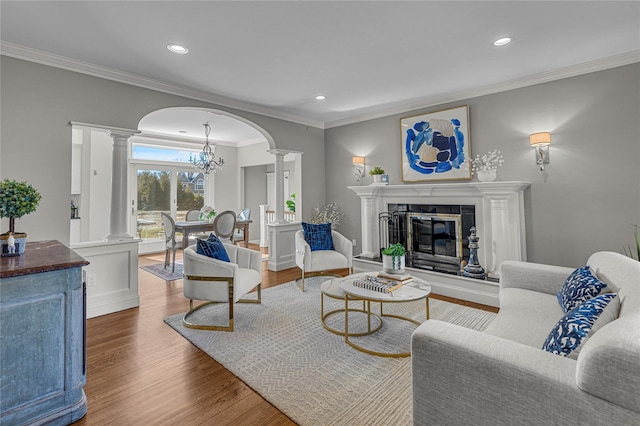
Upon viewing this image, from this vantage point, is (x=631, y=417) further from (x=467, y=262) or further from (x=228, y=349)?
(x=467, y=262)

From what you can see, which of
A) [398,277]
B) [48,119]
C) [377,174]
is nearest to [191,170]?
[48,119]

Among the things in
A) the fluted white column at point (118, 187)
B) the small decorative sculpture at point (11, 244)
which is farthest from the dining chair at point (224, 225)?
Answer: the small decorative sculpture at point (11, 244)

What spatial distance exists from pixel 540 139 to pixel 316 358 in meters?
3.32

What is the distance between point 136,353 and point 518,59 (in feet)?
14.8

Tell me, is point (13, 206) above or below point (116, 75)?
below

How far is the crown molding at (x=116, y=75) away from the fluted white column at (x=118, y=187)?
1.96 feet

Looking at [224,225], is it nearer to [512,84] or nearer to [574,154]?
[512,84]

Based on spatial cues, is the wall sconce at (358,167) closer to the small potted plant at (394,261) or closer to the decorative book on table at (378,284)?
the small potted plant at (394,261)

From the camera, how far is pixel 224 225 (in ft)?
18.1

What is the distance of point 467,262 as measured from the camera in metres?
4.14

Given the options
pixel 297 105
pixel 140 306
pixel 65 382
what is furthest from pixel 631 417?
pixel 297 105

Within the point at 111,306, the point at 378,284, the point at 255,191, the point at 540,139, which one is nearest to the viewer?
the point at 378,284

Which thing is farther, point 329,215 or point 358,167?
point 329,215

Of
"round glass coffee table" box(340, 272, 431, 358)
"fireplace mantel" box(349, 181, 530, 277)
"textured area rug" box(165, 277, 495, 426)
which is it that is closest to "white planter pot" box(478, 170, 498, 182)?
"fireplace mantel" box(349, 181, 530, 277)
